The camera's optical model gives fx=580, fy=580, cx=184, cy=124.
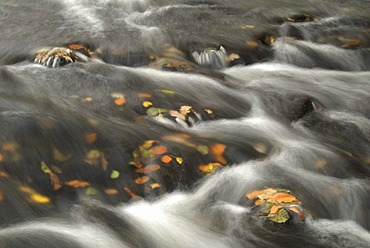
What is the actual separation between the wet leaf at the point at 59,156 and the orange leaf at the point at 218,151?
1375 mm

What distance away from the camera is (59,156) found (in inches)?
201

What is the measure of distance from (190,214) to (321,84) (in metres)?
3.85

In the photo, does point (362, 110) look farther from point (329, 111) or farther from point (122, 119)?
point (122, 119)

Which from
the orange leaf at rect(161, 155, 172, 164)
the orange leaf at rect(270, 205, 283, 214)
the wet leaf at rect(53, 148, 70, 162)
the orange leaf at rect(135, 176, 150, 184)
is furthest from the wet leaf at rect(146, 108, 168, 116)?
the orange leaf at rect(270, 205, 283, 214)

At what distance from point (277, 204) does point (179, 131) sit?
1.56 meters

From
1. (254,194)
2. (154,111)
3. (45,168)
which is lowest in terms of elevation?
(254,194)

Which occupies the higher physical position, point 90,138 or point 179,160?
point 90,138

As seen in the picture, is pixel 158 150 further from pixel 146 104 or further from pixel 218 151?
pixel 146 104

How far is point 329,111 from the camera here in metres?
7.08

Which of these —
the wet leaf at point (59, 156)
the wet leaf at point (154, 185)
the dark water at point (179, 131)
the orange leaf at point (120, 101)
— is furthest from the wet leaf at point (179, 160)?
the orange leaf at point (120, 101)

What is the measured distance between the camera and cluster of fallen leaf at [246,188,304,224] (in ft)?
15.1

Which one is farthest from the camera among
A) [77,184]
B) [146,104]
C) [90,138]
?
[146,104]

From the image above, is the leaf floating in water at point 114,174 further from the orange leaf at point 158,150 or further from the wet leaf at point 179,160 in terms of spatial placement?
the wet leaf at point 179,160

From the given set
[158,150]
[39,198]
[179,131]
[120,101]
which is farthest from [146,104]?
[39,198]
